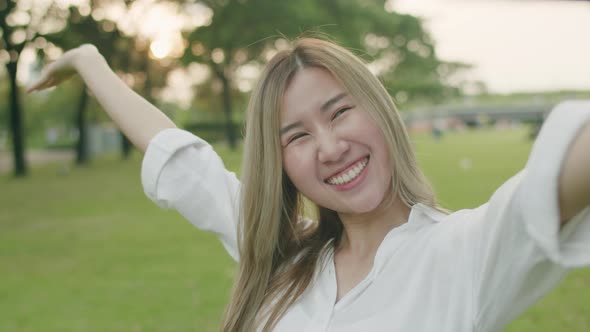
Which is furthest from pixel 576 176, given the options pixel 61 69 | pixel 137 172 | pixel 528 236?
pixel 137 172

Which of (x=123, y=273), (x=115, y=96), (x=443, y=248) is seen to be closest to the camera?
(x=443, y=248)

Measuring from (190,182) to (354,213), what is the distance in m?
0.60

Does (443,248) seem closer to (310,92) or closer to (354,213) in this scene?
(354,213)

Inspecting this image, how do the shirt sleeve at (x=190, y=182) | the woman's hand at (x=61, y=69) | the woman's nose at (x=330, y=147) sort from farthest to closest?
1. the woman's hand at (x=61, y=69)
2. the shirt sleeve at (x=190, y=182)
3. the woman's nose at (x=330, y=147)

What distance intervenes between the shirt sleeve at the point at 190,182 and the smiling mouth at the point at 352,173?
50 cm

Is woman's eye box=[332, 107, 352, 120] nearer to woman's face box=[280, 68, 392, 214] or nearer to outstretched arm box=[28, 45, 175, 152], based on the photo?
woman's face box=[280, 68, 392, 214]

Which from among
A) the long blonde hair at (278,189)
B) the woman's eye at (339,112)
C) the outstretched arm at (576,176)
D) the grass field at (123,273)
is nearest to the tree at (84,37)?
the grass field at (123,273)

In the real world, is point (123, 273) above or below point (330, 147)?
below

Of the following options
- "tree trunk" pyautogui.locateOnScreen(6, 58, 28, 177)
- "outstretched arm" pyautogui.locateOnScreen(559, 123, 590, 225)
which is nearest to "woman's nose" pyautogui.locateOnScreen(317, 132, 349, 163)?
"outstretched arm" pyautogui.locateOnScreen(559, 123, 590, 225)

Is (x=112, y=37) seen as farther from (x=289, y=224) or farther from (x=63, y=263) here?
(x=289, y=224)

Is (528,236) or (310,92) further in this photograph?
(310,92)

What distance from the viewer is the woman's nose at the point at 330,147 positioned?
1.59 metres

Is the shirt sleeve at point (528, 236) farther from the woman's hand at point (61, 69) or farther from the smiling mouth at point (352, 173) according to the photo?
the woman's hand at point (61, 69)

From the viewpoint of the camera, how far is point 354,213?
174cm
